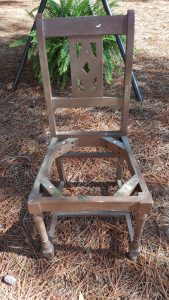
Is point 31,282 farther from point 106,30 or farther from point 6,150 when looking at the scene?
point 106,30

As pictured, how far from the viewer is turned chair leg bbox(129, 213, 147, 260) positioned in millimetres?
1484

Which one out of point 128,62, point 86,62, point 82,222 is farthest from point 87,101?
point 82,222

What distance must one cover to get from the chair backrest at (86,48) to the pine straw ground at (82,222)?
0.74 meters

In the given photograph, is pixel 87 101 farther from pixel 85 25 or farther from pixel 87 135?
A: pixel 85 25

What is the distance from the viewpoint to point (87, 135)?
182 cm

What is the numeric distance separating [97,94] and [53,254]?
108 cm

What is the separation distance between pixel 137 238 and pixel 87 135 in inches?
28.2

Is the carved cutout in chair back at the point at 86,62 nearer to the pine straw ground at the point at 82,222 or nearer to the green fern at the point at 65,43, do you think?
the pine straw ground at the point at 82,222

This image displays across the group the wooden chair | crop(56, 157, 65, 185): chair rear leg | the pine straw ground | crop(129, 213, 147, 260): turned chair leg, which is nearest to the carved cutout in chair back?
the wooden chair

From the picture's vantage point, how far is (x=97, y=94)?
1694 mm

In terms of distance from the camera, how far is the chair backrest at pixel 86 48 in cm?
146

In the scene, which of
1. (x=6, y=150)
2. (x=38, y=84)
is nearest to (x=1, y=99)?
(x=38, y=84)

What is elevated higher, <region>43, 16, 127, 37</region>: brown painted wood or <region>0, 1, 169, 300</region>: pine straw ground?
<region>43, 16, 127, 37</region>: brown painted wood

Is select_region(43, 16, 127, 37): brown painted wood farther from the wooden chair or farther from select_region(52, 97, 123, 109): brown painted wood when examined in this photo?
select_region(52, 97, 123, 109): brown painted wood
